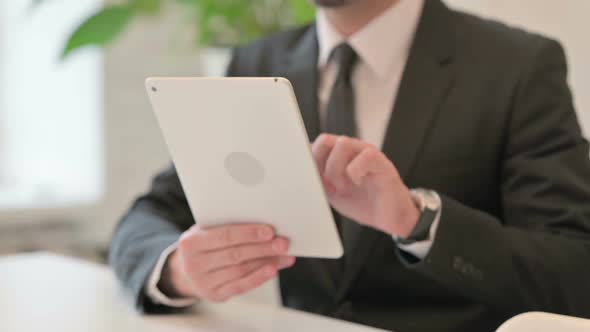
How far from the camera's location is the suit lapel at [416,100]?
1.22m

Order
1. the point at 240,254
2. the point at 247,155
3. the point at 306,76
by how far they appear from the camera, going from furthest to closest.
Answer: the point at 306,76, the point at 240,254, the point at 247,155

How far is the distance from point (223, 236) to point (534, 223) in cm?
49

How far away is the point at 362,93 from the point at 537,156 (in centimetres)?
32

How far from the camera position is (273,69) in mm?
1445

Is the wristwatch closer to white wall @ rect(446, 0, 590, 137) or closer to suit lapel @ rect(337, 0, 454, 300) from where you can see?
suit lapel @ rect(337, 0, 454, 300)

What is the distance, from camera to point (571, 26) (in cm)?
163

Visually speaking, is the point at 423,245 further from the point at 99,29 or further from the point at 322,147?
the point at 99,29

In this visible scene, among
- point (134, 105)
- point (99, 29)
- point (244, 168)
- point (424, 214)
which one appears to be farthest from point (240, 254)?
point (134, 105)

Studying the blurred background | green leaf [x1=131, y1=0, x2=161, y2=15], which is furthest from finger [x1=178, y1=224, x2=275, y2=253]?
the blurred background

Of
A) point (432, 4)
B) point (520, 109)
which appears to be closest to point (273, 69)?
point (432, 4)

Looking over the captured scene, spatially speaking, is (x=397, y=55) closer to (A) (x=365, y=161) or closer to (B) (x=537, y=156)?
(B) (x=537, y=156)

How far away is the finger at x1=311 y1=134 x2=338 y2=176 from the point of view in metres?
0.93

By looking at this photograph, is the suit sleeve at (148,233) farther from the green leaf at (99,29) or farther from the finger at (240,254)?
the green leaf at (99,29)

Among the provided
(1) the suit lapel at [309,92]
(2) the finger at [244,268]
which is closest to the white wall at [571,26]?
(1) the suit lapel at [309,92]
